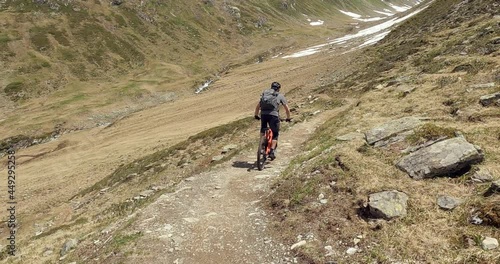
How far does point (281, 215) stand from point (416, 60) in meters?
27.8

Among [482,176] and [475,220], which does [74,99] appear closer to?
[482,176]

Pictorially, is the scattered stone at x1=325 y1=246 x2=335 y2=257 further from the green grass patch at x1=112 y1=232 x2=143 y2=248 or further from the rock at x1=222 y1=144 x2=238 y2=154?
the rock at x1=222 y1=144 x2=238 y2=154

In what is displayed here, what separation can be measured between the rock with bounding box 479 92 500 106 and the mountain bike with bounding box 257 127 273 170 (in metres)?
8.93

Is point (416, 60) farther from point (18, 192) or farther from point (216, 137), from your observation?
point (18, 192)

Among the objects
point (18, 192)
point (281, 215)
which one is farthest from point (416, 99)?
point (18, 192)

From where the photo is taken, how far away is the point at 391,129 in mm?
14727

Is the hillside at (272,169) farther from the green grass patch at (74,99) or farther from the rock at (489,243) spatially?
the green grass patch at (74,99)

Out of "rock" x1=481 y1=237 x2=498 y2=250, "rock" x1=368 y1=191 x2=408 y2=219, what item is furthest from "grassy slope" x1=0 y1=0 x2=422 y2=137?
"rock" x1=481 y1=237 x2=498 y2=250

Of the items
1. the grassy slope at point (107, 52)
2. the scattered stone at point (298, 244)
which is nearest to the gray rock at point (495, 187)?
the scattered stone at point (298, 244)

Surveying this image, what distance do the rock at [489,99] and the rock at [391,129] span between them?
312 cm

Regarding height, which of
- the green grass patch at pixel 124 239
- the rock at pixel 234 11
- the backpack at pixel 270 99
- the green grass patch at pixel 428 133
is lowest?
the green grass patch at pixel 124 239

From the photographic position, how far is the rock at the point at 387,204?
953cm

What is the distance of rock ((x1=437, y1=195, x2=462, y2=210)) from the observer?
30.5ft

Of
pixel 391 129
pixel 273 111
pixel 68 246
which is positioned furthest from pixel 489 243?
pixel 68 246
